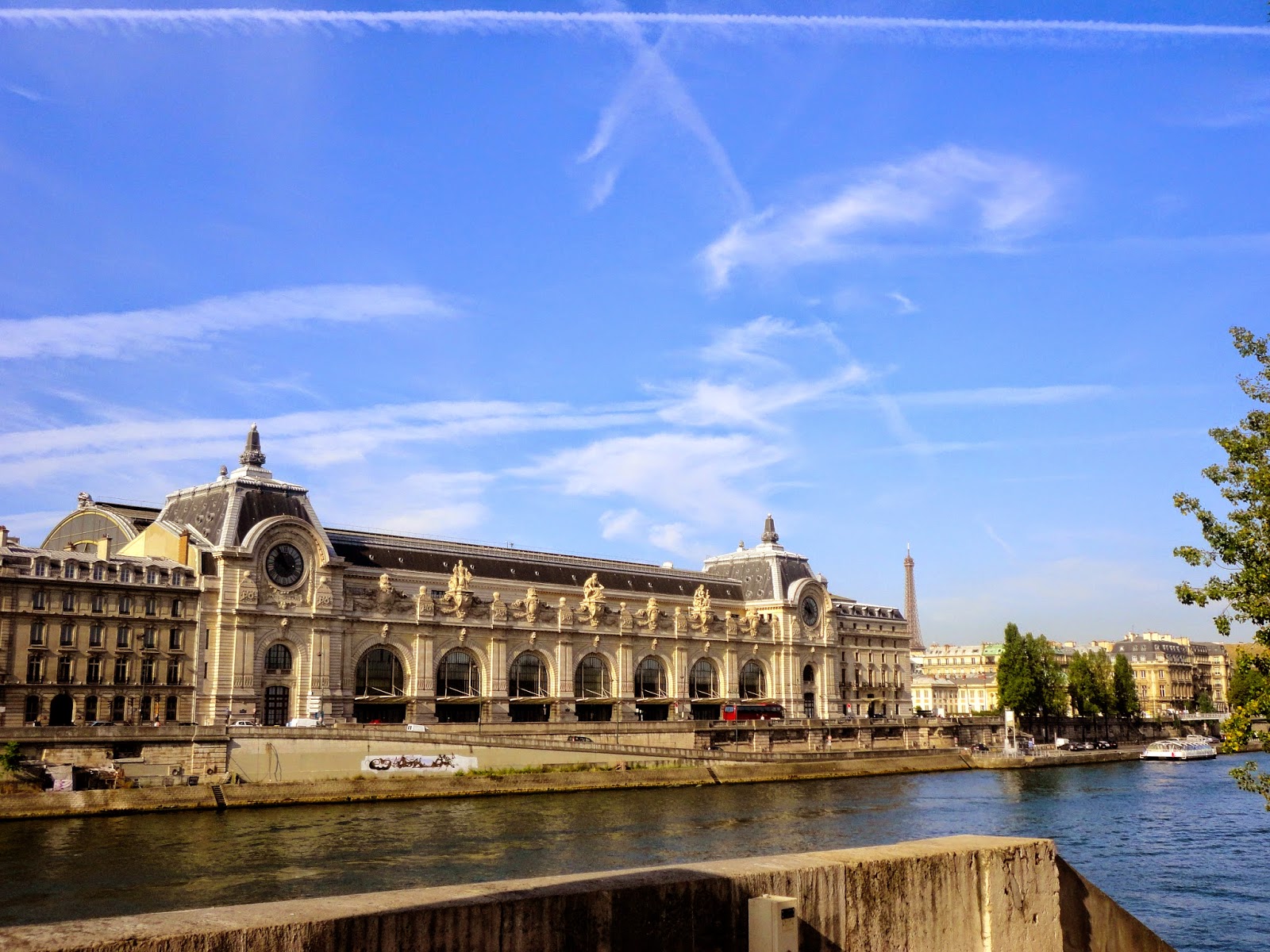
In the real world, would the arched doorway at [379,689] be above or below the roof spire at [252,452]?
below

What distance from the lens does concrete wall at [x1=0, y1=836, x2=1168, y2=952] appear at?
8.13 metres

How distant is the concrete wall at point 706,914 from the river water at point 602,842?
21486 millimetres

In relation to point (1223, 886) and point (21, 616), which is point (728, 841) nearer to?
point (1223, 886)

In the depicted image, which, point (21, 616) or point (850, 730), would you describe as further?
point (850, 730)

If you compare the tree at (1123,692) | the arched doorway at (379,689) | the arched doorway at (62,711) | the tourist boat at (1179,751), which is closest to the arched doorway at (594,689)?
the arched doorway at (379,689)

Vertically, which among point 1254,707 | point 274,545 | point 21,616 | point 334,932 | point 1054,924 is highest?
point 274,545

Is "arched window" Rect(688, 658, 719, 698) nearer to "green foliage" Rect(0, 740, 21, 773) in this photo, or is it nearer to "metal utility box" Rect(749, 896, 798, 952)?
"green foliage" Rect(0, 740, 21, 773)

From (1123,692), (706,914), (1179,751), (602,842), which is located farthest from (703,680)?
(706,914)

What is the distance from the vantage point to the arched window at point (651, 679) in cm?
11800

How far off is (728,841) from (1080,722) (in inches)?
4195

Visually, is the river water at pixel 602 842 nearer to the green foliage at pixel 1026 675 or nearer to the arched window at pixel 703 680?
the arched window at pixel 703 680

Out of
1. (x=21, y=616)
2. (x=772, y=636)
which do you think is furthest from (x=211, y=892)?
(x=772, y=636)

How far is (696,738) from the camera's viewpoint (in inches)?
3944

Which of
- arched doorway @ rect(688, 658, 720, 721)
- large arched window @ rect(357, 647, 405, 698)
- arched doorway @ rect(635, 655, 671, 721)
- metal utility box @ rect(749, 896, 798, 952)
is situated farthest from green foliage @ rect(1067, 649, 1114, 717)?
metal utility box @ rect(749, 896, 798, 952)
